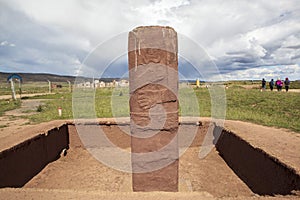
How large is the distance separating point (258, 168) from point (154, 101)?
2.74 metres

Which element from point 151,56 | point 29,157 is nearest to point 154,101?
point 151,56

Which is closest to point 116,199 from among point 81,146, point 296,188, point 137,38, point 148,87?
point 148,87

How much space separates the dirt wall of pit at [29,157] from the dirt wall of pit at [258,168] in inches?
177

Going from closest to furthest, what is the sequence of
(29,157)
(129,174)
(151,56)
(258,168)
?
1. (151,56)
2. (258,168)
3. (29,157)
4. (129,174)

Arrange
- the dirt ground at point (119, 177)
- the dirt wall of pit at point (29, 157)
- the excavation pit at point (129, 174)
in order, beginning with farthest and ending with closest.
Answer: the dirt ground at point (119, 177) → the dirt wall of pit at point (29, 157) → the excavation pit at point (129, 174)

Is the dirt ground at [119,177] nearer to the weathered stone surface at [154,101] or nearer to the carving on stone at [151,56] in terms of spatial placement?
the weathered stone surface at [154,101]

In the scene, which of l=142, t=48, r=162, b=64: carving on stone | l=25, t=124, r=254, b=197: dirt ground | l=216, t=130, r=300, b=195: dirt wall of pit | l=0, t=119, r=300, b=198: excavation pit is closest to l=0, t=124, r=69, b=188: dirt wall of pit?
l=0, t=119, r=300, b=198: excavation pit

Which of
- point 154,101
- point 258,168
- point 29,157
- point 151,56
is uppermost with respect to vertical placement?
point 151,56

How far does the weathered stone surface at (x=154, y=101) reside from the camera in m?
3.22

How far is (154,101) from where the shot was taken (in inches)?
129

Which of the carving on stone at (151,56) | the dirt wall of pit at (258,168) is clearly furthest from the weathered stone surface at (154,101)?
the dirt wall of pit at (258,168)

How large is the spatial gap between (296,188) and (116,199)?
2.45 metres

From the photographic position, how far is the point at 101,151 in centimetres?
754

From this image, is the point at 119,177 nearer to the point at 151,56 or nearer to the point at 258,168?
the point at 258,168
